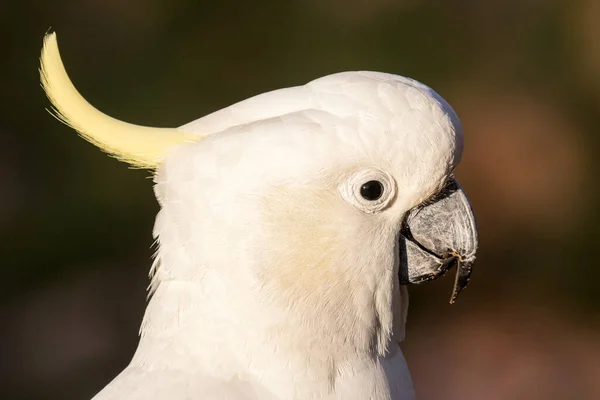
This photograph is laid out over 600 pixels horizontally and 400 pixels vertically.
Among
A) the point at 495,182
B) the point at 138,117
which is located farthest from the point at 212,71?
the point at 495,182

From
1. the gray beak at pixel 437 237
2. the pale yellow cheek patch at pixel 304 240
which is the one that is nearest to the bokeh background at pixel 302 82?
the gray beak at pixel 437 237

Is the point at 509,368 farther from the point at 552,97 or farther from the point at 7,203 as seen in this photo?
the point at 7,203

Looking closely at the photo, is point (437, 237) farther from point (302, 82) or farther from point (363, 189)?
point (302, 82)

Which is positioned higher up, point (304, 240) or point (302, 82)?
point (302, 82)

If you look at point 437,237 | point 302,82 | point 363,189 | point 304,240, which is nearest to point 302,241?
point 304,240

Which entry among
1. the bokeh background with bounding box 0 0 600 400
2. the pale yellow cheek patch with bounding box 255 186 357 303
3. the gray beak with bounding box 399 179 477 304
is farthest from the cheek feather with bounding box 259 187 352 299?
the bokeh background with bounding box 0 0 600 400

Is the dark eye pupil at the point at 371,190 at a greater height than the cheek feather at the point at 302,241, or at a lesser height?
greater

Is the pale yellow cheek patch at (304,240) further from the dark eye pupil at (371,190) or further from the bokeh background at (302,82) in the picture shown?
the bokeh background at (302,82)
